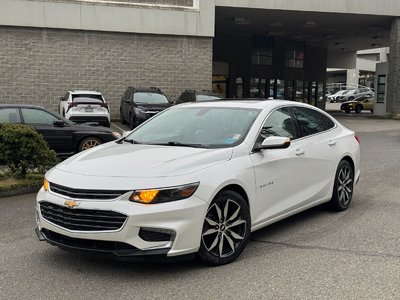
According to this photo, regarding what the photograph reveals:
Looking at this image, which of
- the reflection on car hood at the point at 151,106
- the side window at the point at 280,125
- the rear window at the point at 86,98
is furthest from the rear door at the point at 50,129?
the side window at the point at 280,125

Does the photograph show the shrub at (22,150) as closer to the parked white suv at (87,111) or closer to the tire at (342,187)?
the tire at (342,187)

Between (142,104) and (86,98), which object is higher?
(86,98)

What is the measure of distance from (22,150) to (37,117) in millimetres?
3233

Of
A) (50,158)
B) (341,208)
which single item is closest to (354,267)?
(341,208)

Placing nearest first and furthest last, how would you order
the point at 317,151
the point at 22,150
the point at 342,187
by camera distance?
1. the point at 317,151
2. the point at 342,187
3. the point at 22,150

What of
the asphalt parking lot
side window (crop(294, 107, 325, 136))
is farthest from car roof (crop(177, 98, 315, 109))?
the asphalt parking lot

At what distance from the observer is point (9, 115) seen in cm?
1091

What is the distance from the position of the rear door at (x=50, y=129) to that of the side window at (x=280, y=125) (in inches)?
272

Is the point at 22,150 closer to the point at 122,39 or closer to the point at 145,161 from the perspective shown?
the point at 145,161

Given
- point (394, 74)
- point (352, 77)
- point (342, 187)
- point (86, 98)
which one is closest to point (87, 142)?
point (86, 98)

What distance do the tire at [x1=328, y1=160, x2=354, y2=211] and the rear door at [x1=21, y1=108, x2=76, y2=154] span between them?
693 cm

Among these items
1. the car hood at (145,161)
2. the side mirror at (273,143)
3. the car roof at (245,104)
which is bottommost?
the car hood at (145,161)

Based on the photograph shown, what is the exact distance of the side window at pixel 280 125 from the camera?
5.40 m

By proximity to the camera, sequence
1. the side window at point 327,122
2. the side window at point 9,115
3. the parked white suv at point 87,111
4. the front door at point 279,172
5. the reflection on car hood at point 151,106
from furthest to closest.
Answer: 1. the reflection on car hood at point 151,106
2. the parked white suv at point 87,111
3. the side window at point 9,115
4. the side window at point 327,122
5. the front door at point 279,172
